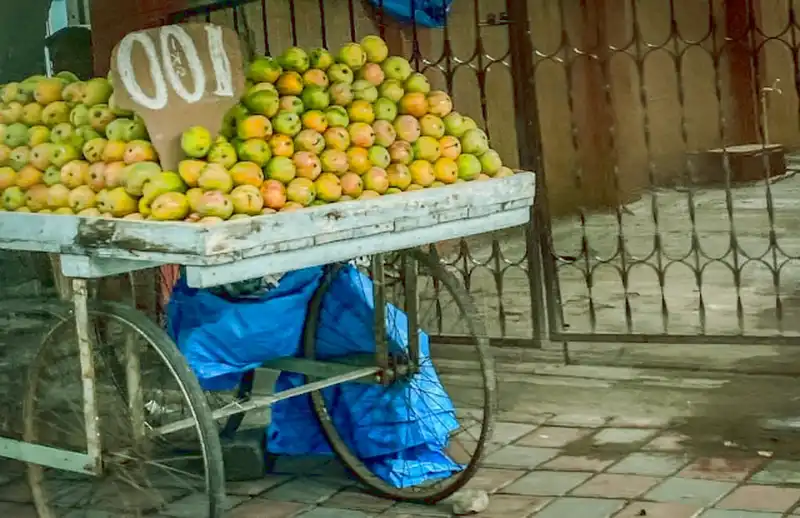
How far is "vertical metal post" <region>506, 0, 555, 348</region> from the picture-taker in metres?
5.18

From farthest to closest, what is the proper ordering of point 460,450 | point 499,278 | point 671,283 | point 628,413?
1. point 671,283
2. point 499,278
3. point 628,413
4. point 460,450

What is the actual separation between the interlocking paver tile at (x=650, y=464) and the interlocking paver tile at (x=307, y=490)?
0.96m

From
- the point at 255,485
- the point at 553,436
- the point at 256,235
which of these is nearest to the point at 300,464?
the point at 255,485

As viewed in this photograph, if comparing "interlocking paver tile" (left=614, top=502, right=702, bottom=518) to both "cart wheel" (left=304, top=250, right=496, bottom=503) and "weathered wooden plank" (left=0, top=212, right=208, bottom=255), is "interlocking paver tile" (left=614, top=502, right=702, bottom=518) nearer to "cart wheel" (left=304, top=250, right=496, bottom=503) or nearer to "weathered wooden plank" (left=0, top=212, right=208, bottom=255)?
"cart wheel" (left=304, top=250, right=496, bottom=503)

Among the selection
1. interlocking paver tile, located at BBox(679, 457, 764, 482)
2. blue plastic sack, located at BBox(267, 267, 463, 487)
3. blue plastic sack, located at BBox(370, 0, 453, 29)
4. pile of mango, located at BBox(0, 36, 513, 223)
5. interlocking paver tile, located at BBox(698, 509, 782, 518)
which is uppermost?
blue plastic sack, located at BBox(370, 0, 453, 29)

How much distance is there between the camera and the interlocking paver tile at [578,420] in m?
4.52

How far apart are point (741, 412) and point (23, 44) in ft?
10.3

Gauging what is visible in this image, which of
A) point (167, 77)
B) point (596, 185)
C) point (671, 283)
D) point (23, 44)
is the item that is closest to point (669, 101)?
point (596, 185)

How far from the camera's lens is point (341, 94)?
11.2 ft

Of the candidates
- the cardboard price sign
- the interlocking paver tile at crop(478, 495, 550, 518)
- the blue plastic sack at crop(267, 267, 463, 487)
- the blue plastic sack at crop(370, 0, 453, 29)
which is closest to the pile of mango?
the cardboard price sign

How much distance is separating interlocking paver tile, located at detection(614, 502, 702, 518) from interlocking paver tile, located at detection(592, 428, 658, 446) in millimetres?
659

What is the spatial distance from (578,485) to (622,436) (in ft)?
1.91

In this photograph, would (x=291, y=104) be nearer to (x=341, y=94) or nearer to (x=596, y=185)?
(x=341, y=94)

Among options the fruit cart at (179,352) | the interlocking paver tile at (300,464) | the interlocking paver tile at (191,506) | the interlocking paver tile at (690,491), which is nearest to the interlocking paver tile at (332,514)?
the fruit cart at (179,352)
